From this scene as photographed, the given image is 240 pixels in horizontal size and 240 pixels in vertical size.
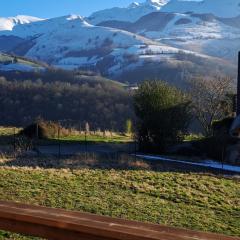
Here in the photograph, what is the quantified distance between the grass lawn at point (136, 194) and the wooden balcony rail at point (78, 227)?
20.9ft

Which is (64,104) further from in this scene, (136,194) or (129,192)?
(136,194)

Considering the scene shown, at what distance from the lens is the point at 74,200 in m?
11.8

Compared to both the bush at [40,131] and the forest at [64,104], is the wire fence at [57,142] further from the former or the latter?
the forest at [64,104]

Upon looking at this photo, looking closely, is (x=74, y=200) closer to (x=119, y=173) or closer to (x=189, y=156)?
(x=119, y=173)

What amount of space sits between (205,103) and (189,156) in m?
19.3

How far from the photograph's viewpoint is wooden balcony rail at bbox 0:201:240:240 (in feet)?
12.1

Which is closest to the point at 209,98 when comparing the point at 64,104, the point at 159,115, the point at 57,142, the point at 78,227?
the point at 159,115

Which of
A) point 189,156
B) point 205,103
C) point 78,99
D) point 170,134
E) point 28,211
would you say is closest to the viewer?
point 28,211

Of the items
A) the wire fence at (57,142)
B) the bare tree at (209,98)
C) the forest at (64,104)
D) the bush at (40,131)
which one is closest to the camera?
the wire fence at (57,142)

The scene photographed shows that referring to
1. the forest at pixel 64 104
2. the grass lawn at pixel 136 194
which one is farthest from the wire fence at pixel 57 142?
the forest at pixel 64 104

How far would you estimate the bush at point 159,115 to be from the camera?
2823cm

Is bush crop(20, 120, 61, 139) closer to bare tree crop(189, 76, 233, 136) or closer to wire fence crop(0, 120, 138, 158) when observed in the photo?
wire fence crop(0, 120, 138, 158)

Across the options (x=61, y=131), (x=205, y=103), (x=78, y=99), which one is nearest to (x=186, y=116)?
(x=61, y=131)

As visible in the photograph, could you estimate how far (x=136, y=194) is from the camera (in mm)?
13430
